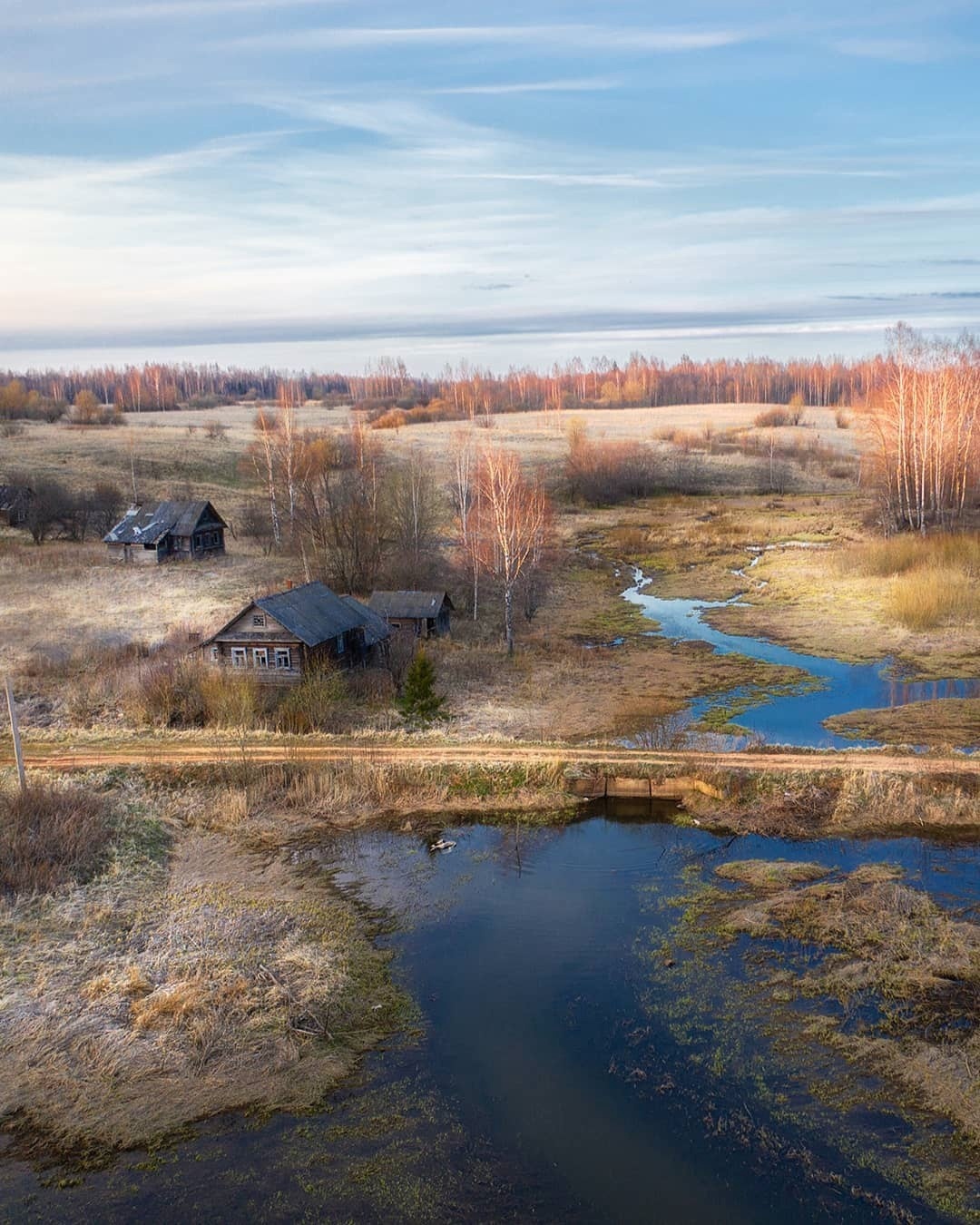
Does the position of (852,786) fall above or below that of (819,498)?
below

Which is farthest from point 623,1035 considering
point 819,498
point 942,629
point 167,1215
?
point 819,498

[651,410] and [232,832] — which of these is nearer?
[232,832]

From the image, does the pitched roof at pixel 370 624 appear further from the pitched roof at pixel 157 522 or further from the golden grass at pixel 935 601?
the pitched roof at pixel 157 522

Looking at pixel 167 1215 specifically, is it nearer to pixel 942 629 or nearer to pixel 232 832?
pixel 232 832

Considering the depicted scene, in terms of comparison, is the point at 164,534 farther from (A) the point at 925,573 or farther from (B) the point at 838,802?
(B) the point at 838,802

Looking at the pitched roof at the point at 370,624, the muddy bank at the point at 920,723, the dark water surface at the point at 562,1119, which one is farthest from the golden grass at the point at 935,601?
the dark water surface at the point at 562,1119

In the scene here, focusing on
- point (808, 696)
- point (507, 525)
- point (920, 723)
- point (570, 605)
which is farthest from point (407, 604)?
point (920, 723)

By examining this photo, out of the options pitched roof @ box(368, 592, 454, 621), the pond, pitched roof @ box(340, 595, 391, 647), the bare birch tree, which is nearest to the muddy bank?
the pond
